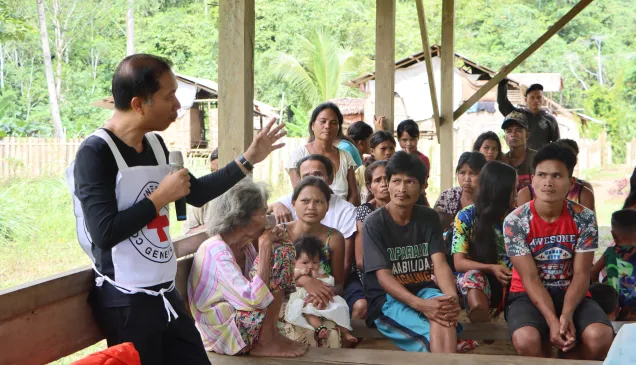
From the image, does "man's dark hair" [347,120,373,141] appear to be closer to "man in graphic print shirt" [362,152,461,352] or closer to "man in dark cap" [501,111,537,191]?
"man in dark cap" [501,111,537,191]

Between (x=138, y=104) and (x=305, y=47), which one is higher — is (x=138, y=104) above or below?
below

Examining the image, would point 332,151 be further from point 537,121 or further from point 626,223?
point 537,121

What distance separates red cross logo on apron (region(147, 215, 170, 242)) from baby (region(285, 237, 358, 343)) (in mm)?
1340

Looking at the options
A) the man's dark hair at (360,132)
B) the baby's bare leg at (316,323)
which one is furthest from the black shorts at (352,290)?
the man's dark hair at (360,132)

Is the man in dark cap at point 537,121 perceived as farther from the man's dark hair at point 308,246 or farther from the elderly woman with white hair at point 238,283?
the elderly woman with white hair at point 238,283

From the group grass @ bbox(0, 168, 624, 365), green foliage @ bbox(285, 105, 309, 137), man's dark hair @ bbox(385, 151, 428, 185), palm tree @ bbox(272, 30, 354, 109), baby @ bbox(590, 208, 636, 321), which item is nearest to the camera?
man's dark hair @ bbox(385, 151, 428, 185)

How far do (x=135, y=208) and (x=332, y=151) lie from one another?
3.32m

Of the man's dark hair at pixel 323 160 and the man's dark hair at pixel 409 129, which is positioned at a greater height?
the man's dark hair at pixel 409 129

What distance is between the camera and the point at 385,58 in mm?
6340

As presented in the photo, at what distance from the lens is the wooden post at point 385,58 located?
6.25m

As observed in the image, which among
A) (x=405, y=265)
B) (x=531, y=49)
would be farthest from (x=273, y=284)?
(x=531, y=49)

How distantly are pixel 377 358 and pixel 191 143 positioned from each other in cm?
2000

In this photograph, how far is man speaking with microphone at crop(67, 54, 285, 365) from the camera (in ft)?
6.81

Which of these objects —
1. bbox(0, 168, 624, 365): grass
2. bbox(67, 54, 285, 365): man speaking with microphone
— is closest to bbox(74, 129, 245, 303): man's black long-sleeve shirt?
bbox(67, 54, 285, 365): man speaking with microphone
